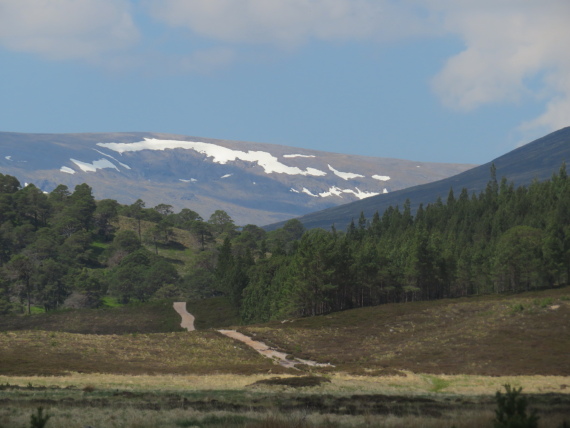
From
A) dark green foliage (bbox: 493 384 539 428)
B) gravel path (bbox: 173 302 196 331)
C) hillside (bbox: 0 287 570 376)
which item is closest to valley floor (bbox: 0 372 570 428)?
dark green foliage (bbox: 493 384 539 428)

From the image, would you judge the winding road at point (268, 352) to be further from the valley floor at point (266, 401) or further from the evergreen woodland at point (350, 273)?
the evergreen woodland at point (350, 273)

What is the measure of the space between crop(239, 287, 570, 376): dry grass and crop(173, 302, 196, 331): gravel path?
3688 centimetres

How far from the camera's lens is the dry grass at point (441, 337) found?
2591 inches

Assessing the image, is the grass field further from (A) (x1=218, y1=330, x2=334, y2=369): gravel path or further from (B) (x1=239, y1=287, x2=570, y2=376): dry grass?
(A) (x1=218, y1=330, x2=334, y2=369): gravel path

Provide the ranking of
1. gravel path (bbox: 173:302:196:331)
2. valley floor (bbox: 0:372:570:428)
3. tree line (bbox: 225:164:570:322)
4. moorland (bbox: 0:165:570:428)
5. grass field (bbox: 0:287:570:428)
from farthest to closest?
gravel path (bbox: 173:302:196:331), tree line (bbox: 225:164:570:322), moorland (bbox: 0:165:570:428), grass field (bbox: 0:287:570:428), valley floor (bbox: 0:372:570:428)

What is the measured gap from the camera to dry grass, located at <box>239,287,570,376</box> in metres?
Answer: 65.8

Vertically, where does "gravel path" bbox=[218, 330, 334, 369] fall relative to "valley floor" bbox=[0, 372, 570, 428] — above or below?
below

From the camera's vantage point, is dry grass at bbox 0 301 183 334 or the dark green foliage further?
dry grass at bbox 0 301 183 334

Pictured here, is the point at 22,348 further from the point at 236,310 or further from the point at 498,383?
the point at 236,310

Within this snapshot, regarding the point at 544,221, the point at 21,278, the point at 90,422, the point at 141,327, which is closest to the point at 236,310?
the point at 141,327

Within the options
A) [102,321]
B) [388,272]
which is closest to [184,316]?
[102,321]

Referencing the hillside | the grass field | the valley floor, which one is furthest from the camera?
the hillside

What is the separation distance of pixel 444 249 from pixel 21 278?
338 feet

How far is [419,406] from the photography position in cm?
3244
